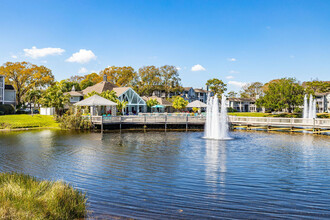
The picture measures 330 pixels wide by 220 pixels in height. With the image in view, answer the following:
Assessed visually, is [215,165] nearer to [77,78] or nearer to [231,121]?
[231,121]

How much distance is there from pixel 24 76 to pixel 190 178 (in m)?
66.6

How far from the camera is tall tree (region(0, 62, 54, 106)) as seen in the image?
64.6 m

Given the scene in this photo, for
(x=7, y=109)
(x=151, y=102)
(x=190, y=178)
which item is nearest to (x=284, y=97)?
(x=151, y=102)

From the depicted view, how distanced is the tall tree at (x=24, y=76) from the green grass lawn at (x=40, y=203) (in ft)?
214

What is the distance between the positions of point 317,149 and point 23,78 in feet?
220

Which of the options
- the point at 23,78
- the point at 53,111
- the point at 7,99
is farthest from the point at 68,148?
the point at 23,78

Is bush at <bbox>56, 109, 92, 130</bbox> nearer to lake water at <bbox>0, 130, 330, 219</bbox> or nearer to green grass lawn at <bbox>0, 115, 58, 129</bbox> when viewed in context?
green grass lawn at <bbox>0, 115, 58, 129</bbox>

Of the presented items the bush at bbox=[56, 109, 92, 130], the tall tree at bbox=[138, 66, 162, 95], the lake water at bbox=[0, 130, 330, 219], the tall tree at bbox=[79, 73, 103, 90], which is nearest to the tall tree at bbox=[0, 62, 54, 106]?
the tall tree at bbox=[79, 73, 103, 90]

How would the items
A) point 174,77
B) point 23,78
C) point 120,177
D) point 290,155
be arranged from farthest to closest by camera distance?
point 174,77 < point 23,78 < point 290,155 < point 120,177

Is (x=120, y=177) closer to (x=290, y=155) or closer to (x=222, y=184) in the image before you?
(x=222, y=184)

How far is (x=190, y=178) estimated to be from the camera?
12102 millimetres

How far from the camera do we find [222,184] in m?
11.2

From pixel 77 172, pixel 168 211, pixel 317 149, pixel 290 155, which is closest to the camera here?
pixel 168 211

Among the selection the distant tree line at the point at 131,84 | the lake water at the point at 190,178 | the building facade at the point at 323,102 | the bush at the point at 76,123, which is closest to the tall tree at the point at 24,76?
the distant tree line at the point at 131,84
